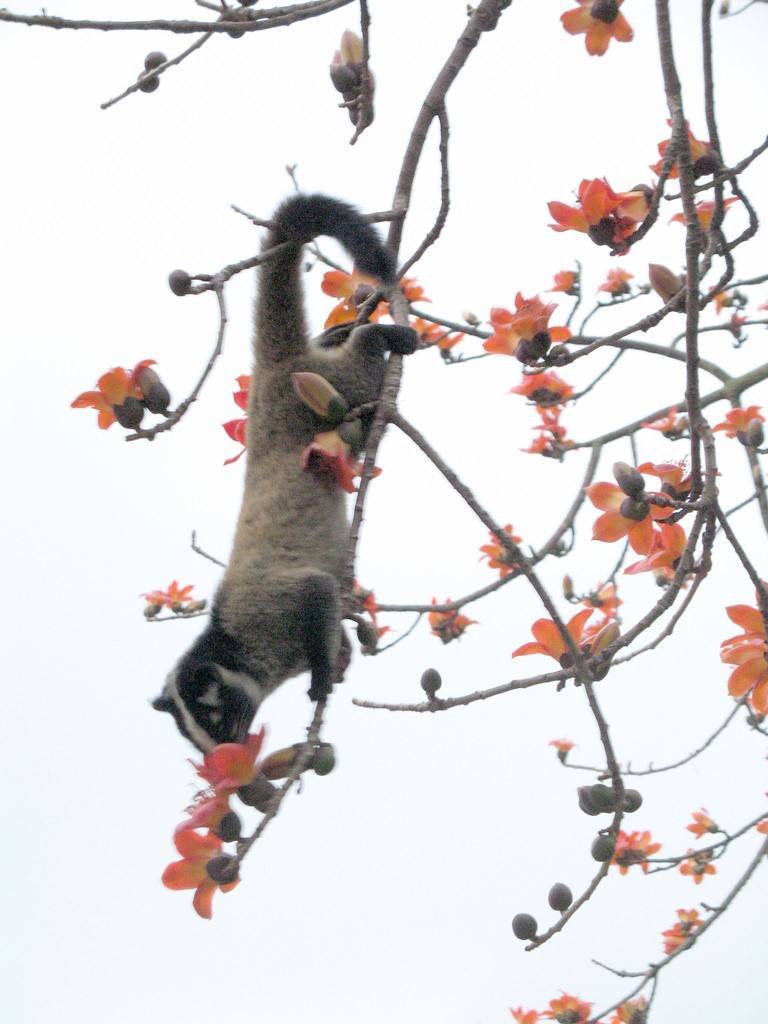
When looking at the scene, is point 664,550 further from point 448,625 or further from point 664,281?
point 448,625

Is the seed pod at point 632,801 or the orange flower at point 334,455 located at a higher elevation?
the orange flower at point 334,455

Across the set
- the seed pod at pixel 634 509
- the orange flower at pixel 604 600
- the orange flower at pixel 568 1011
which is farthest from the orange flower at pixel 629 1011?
the seed pod at pixel 634 509

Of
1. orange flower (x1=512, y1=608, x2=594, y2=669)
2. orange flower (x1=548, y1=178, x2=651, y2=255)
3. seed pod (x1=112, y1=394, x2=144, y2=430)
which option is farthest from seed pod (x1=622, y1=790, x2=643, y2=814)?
seed pod (x1=112, y1=394, x2=144, y2=430)

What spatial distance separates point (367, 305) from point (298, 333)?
1.36ft

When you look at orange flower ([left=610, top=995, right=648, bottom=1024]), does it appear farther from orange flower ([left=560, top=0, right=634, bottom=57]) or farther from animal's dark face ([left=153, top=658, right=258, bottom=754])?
orange flower ([left=560, top=0, right=634, bottom=57])

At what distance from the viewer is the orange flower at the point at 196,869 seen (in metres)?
1.22

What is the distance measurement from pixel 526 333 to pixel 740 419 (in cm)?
63

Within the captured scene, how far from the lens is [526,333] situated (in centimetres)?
176

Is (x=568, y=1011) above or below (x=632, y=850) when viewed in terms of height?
below

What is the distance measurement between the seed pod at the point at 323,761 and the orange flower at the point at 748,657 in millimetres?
560

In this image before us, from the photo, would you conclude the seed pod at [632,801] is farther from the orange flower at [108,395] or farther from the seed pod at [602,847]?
the orange flower at [108,395]

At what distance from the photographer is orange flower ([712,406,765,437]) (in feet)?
6.82

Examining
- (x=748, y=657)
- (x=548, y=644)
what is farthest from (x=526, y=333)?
(x=748, y=657)

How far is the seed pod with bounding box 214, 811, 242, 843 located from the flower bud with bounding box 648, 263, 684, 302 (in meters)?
1.05
